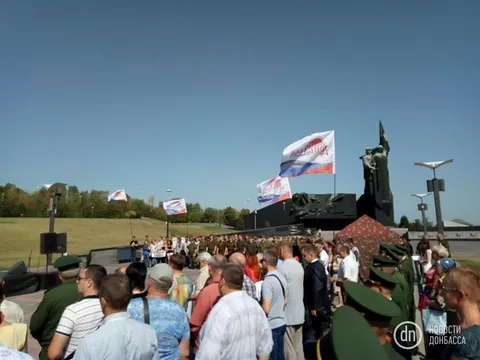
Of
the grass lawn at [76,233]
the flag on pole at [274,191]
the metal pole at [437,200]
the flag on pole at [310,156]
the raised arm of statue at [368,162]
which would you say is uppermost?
the raised arm of statue at [368,162]

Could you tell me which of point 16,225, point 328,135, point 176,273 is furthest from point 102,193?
point 176,273

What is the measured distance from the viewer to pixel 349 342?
1.26 metres

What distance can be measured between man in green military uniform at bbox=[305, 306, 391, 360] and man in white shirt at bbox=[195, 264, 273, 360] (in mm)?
1694

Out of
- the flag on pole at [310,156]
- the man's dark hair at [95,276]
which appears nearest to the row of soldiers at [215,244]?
the flag on pole at [310,156]

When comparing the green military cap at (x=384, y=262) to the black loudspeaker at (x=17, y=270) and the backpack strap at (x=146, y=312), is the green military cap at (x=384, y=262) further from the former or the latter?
the black loudspeaker at (x=17, y=270)

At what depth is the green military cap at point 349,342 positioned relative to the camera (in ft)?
4.03

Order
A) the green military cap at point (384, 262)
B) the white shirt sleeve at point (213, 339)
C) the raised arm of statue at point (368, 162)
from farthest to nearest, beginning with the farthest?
the raised arm of statue at point (368, 162) < the green military cap at point (384, 262) < the white shirt sleeve at point (213, 339)

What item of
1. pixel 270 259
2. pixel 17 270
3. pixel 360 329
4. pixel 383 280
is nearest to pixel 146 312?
pixel 360 329

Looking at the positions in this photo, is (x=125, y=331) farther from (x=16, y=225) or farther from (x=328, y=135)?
(x=16, y=225)

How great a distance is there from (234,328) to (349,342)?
188 cm

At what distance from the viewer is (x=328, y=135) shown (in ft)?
47.4

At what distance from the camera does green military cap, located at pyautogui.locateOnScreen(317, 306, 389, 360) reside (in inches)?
48.4

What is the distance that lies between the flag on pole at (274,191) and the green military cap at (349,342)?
1805cm

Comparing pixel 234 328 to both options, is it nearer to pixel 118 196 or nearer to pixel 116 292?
pixel 116 292
